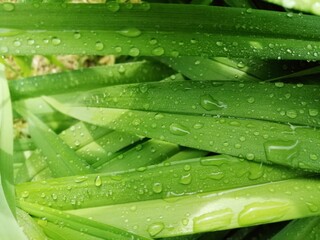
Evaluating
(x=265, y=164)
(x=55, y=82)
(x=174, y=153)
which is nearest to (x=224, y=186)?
(x=265, y=164)

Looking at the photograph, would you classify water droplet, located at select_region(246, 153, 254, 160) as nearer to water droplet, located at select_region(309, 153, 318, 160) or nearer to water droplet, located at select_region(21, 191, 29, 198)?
water droplet, located at select_region(309, 153, 318, 160)

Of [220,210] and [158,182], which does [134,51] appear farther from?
[220,210]

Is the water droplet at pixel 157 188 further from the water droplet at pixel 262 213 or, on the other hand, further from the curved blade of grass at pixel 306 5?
the curved blade of grass at pixel 306 5

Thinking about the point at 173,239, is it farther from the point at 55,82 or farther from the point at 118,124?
the point at 55,82

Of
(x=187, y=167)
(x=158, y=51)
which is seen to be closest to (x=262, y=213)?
(x=187, y=167)

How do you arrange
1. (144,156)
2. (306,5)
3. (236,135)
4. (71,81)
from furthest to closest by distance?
(71,81), (144,156), (236,135), (306,5)

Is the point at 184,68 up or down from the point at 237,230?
up
